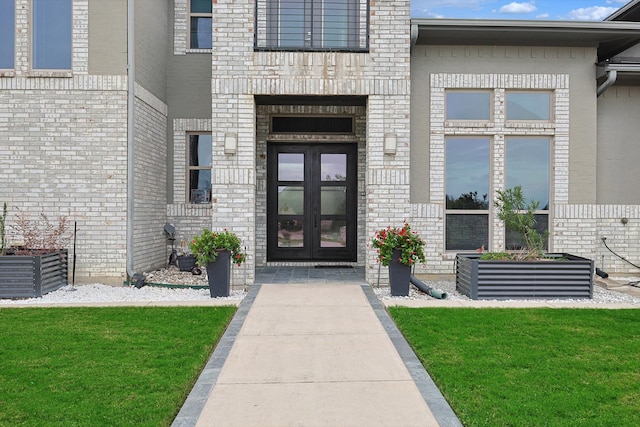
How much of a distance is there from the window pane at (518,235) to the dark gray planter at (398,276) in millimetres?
2752

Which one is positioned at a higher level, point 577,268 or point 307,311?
point 577,268

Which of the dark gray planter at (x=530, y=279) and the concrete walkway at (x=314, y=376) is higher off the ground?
the dark gray planter at (x=530, y=279)

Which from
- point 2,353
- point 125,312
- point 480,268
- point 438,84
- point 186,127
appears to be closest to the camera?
point 2,353

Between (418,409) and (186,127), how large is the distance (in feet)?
27.1

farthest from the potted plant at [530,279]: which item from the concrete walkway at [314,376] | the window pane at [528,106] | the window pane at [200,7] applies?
the window pane at [200,7]

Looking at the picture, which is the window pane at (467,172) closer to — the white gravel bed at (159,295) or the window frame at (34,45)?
the white gravel bed at (159,295)

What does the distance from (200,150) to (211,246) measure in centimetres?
384

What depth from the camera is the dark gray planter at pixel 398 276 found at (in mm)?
7309

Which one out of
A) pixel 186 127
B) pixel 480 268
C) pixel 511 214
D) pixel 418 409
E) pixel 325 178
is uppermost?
pixel 186 127

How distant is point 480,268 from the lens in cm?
712

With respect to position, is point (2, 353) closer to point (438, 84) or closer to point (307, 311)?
point (307, 311)

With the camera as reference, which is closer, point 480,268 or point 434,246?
point 480,268

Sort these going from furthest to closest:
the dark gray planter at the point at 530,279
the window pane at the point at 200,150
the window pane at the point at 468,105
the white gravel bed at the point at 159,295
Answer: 1. the window pane at the point at 200,150
2. the window pane at the point at 468,105
3. the dark gray planter at the point at 530,279
4. the white gravel bed at the point at 159,295

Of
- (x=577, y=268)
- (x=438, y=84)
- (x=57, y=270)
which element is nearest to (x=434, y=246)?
(x=577, y=268)
